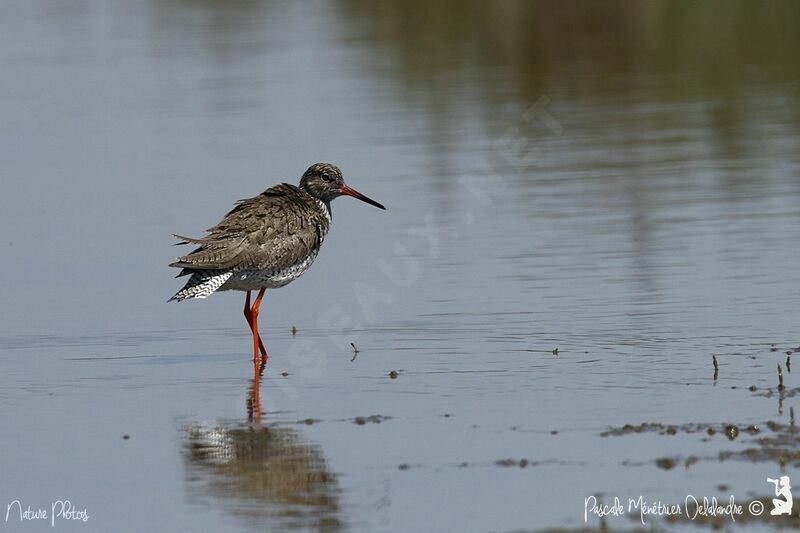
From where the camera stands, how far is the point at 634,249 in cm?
1658

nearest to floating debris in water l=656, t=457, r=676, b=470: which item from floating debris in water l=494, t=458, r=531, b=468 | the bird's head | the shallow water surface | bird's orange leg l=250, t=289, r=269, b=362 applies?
the shallow water surface

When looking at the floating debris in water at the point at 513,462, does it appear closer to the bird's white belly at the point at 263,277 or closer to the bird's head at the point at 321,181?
the bird's white belly at the point at 263,277

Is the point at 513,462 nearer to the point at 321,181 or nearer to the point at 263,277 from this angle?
the point at 263,277

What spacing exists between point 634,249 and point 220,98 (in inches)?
580

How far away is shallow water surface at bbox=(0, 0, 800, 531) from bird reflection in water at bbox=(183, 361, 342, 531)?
3 cm

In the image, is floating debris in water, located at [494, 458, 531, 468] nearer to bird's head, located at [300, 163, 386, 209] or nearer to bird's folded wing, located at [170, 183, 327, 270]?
bird's folded wing, located at [170, 183, 327, 270]

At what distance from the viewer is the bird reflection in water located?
28.7 feet

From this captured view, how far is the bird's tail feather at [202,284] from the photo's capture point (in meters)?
13.1

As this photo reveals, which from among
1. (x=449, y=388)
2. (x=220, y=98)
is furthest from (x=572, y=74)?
(x=449, y=388)

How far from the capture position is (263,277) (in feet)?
44.6

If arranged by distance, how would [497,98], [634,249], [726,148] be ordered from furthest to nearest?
[497,98], [726,148], [634,249]

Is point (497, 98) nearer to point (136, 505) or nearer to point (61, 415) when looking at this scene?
point (61, 415)

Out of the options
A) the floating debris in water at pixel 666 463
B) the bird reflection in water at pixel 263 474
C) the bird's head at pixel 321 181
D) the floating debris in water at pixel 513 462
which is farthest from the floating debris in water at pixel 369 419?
the bird's head at pixel 321 181

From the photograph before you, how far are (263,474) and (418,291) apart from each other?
5.85 metres
